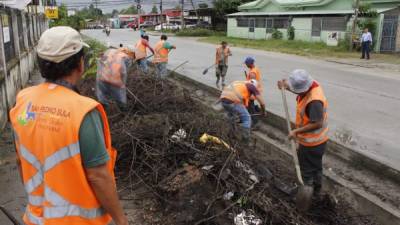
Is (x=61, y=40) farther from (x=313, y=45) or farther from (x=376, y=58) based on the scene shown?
(x=313, y=45)

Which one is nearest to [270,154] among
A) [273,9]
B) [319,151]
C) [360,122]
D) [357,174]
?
[357,174]

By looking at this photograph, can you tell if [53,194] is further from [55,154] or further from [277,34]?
[277,34]

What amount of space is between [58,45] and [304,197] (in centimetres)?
332

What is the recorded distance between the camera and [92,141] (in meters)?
1.81

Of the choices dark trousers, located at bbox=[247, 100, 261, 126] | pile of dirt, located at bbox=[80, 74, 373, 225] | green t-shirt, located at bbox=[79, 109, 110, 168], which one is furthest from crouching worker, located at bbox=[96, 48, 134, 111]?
green t-shirt, located at bbox=[79, 109, 110, 168]

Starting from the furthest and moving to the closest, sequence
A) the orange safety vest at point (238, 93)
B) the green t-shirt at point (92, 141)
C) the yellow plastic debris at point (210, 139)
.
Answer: the orange safety vest at point (238, 93)
the yellow plastic debris at point (210, 139)
the green t-shirt at point (92, 141)

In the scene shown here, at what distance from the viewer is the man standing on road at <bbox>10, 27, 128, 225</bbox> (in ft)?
5.91

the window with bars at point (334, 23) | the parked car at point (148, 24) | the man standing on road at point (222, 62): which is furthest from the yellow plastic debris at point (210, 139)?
the parked car at point (148, 24)

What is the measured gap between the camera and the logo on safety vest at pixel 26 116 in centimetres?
188

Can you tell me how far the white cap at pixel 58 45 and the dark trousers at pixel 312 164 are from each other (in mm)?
3535

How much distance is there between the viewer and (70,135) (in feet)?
5.84

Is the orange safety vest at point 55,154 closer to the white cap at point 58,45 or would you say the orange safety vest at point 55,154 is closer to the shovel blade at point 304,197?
the white cap at point 58,45

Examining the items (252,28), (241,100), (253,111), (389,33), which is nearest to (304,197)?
(241,100)

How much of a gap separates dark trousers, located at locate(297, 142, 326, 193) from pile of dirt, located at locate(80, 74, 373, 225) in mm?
303
